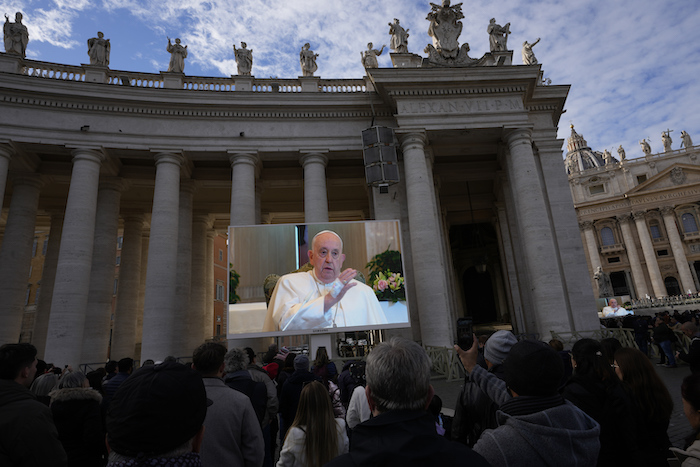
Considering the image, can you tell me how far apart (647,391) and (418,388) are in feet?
8.91

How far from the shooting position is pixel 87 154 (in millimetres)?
15695

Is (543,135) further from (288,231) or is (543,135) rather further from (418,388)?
(418,388)

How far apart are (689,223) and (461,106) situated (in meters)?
55.3

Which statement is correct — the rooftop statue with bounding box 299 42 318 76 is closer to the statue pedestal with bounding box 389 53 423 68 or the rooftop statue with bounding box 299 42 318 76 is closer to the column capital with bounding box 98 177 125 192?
the statue pedestal with bounding box 389 53 423 68

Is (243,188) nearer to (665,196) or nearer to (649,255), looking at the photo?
(649,255)

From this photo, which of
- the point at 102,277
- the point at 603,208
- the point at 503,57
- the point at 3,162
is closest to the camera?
the point at 3,162

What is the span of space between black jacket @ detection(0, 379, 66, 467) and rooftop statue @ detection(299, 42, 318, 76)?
18044 millimetres

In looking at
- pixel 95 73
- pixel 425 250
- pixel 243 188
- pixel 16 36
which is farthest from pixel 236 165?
pixel 16 36

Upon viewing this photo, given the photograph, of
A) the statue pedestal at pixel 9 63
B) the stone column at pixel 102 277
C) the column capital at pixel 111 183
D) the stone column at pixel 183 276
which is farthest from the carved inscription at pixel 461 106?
the statue pedestal at pixel 9 63

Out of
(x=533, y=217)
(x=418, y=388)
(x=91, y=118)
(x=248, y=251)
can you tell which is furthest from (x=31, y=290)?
(x=418, y=388)

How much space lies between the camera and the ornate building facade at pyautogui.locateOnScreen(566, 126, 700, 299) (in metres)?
51.5

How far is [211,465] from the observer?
9.39 feet

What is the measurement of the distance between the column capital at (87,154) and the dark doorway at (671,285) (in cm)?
6522

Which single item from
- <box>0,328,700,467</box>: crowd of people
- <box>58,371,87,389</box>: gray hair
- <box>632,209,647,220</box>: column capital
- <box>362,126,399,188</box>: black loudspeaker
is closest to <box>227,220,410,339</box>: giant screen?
<box>362,126,399,188</box>: black loudspeaker
